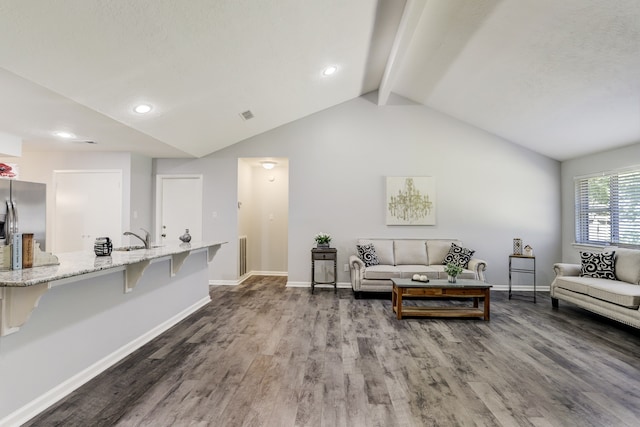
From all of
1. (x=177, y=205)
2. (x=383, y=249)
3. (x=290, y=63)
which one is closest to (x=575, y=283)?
(x=383, y=249)

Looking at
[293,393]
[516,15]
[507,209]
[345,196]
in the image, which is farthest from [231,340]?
[507,209]

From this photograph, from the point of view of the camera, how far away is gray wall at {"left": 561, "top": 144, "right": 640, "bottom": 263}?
4723mm

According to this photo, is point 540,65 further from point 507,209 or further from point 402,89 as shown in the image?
point 507,209

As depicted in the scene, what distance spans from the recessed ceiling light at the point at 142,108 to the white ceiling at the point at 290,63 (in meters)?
0.07

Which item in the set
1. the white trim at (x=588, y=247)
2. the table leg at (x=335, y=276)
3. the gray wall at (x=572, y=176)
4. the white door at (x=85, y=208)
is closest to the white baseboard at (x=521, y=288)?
the gray wall at (x=572, y=176)

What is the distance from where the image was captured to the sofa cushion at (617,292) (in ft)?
11.0

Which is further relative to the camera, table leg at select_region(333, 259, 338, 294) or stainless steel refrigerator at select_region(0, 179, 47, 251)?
table leg at select_region(333, 259, 338, 294)

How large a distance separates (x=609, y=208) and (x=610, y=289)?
1.82m

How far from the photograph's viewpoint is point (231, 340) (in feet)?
10.6

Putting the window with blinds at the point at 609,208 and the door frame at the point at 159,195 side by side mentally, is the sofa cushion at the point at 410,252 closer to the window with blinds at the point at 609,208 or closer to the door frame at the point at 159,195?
the window with blinds at the point at 609,208

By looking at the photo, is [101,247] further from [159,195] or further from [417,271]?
[417,271]

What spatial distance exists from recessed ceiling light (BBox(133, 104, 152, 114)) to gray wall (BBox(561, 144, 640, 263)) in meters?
6.23

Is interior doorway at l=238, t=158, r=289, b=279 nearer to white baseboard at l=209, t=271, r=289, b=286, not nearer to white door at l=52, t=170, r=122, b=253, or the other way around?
white baseboard at l=209, t=271, r=289, b=286

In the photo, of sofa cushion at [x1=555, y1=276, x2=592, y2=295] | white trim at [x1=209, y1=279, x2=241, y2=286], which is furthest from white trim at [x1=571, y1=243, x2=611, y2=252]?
white trim at [x1=209, y1=279, x2=241, y2=286]
